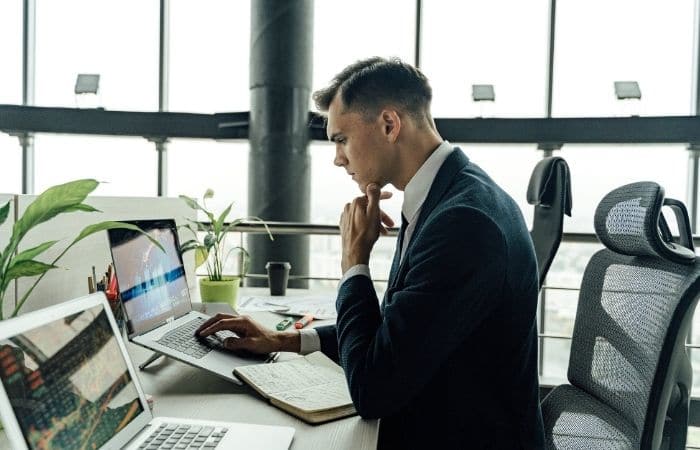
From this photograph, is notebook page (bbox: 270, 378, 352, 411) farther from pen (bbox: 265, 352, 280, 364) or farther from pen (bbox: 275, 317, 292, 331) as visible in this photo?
pen (bbox: 275, 317, 292, 331)

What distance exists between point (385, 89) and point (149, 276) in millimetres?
662

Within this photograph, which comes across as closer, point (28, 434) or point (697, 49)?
point (28, 434)

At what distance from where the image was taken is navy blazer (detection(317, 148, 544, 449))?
0.83 meters

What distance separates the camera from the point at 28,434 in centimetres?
54

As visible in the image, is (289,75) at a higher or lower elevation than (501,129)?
higher

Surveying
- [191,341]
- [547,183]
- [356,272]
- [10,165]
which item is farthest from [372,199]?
[10,165]

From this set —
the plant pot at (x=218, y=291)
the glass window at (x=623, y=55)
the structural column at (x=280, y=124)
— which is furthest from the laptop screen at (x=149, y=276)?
the glass window at (x=623, y=55)

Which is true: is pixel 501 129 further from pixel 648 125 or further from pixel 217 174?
pixel 217 174

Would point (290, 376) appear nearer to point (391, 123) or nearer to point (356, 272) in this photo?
point (356, 272)

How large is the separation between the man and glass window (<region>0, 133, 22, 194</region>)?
→ 3.84 m

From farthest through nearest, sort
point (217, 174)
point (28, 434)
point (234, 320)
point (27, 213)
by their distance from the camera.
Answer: point (217, 174) → point (234, 320) → point (27, 213) → point (28, 434)

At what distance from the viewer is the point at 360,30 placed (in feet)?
13.4

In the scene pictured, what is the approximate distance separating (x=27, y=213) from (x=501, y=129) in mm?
3581

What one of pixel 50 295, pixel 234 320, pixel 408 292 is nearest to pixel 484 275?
pixel 408 292
